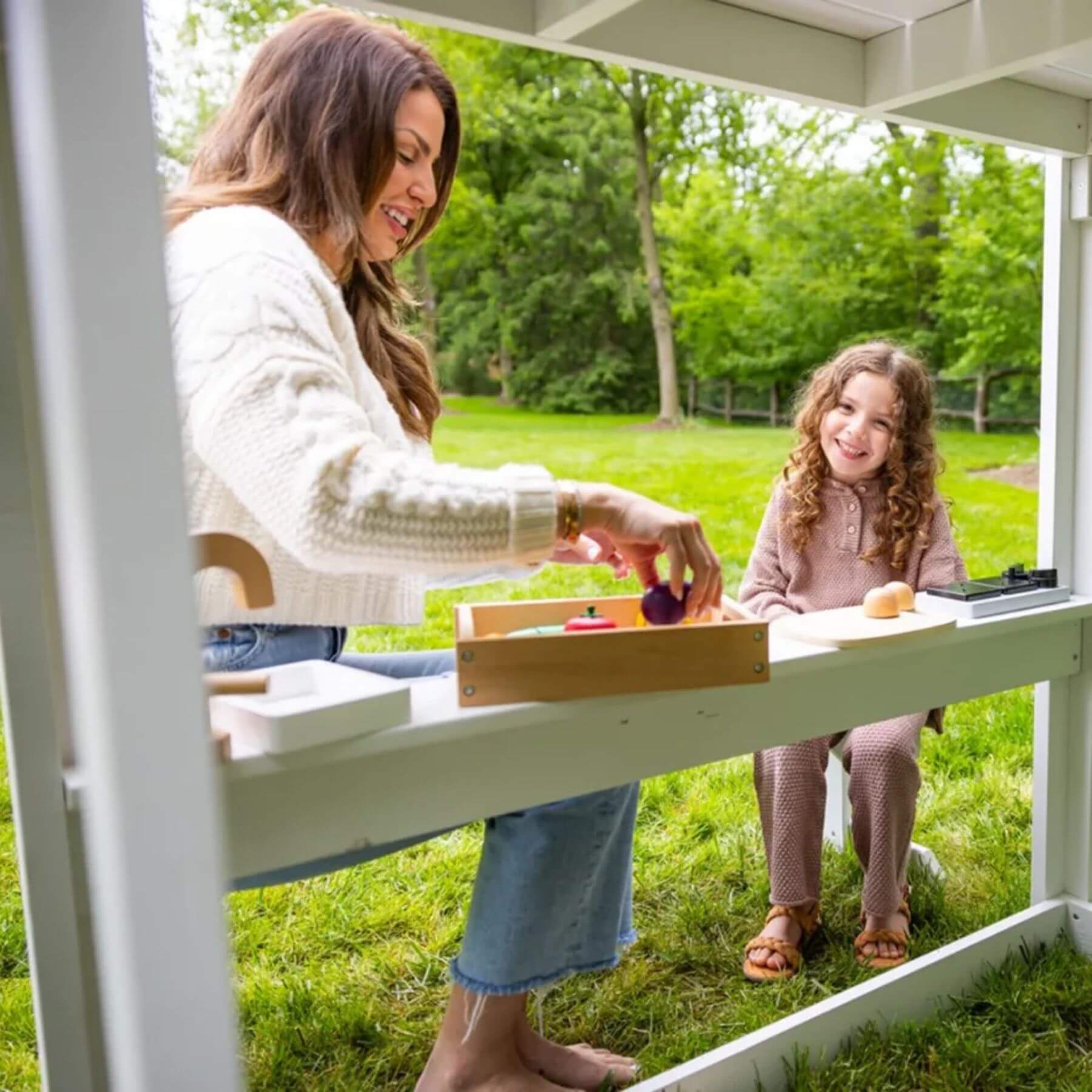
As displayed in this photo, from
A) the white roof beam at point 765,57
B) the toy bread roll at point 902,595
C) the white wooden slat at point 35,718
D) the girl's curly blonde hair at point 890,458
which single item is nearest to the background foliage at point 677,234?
the girl's curly blonde hair at point 890,458

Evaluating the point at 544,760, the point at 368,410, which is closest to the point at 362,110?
the point at 368,410

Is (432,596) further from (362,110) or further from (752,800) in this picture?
(362,110)

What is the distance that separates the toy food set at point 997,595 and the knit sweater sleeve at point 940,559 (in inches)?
10.6

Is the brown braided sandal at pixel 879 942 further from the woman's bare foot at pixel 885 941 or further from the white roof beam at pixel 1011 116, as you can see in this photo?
the white roof beam at pixel 1011 116

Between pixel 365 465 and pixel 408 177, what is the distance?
51cm

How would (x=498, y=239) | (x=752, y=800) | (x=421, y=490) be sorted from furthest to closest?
(x=498, y=239) < (x=752, y=800) < (x=421, y=490)

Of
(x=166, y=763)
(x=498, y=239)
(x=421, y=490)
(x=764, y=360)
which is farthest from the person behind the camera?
(x=498, y=239)

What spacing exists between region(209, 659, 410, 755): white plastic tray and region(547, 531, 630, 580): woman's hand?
0.41 m

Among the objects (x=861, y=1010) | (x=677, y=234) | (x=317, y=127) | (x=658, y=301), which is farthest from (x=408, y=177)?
(x=677, y=234)

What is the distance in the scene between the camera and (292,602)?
4.17ft

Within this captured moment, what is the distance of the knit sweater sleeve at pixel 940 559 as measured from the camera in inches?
84.8

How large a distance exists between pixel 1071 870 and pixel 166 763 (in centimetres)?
188

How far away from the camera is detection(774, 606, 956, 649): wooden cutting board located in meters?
1.43

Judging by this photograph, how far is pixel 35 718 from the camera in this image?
1.24 m
